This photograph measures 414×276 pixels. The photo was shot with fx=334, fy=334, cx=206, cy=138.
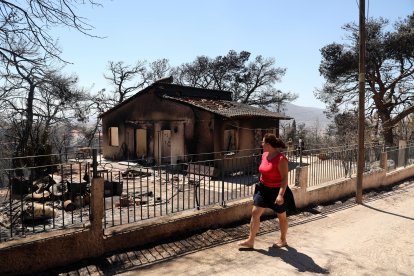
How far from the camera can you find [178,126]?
1747 cm

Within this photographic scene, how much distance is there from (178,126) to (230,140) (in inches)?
112

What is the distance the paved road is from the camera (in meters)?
4.55

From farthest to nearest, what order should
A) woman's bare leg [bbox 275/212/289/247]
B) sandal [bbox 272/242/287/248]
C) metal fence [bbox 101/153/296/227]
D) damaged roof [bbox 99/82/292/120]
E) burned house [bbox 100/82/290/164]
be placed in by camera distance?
damaged roof [bbox 99/82/292/120] → burned house [bbox 100/82/290/164] → metal fence [bbox 101/153/296/227] → sandal [bbox 272/242/287/248] → woman's bare leg [bbox 275/212/289/247]

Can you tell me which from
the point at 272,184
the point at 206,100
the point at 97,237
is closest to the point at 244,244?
the point at 272,184

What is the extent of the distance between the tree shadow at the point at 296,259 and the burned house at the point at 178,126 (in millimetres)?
9410

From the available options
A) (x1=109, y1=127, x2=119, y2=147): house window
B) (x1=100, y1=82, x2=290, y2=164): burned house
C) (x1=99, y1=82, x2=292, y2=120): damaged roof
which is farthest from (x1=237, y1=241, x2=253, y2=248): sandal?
(x1=109, y1=127, x2=119, y2=147): house window

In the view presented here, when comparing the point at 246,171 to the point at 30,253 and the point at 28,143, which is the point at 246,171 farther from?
the point at 28,143

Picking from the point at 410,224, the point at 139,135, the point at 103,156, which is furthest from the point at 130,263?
the point at 103,156

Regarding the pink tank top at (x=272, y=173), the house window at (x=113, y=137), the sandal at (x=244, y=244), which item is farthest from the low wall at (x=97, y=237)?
the house window at (x=113, y=137)

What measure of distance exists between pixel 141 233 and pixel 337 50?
21983mm

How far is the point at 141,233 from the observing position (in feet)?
16.9

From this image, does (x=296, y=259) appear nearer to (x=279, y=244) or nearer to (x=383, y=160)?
(x=279, y=244)

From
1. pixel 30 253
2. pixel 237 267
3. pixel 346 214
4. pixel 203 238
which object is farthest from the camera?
pixel 346 214

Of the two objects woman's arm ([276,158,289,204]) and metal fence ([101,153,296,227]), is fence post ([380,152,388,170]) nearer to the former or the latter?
metal fence ([101,153,296,227])
